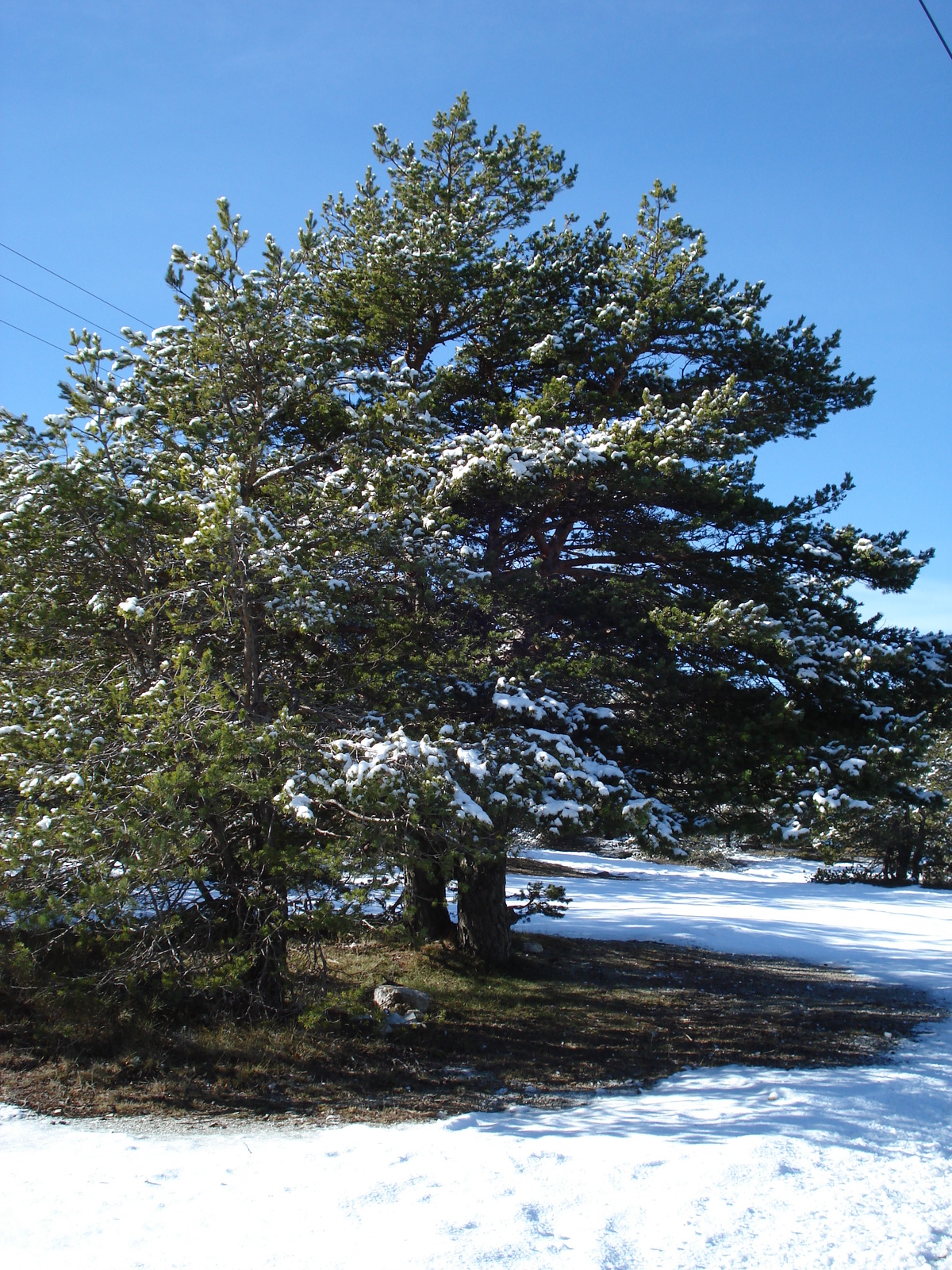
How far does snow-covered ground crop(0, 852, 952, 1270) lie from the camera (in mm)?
3875

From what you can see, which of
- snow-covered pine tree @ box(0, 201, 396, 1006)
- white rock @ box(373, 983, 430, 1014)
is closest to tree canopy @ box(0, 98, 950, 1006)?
snow-covered pine tree @ box(0, 201, 396, 1006)

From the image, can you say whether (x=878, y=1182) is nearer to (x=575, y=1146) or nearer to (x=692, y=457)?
(x=575, y=1146)

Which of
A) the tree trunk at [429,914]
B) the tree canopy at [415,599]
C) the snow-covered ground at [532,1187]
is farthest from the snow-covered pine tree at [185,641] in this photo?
the tree trunk at [429,914]

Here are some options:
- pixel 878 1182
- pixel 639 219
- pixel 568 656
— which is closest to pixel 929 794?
pixel 568 656

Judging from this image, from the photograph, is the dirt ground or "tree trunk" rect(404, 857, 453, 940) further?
"tree trunk" rect(404, 857, 453, 940)

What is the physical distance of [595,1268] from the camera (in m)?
3.78

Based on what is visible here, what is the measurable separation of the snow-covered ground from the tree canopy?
50.2 inches

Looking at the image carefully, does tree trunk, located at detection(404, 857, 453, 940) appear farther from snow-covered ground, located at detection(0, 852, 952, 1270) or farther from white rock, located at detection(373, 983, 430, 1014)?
snow-covered ground, located at detection(0, 852, 952, 1270)

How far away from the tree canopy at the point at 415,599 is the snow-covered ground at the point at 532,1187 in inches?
50.2

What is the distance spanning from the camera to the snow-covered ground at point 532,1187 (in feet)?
12.7

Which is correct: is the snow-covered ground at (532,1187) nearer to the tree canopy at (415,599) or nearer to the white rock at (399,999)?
the tree canopy at (415,599)

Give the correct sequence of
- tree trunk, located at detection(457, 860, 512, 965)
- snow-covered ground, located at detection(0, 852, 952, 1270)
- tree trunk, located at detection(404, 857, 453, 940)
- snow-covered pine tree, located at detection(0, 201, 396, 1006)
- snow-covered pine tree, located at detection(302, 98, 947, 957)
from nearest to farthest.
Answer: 1. snow-covered ground, located at detection(0, 852, 952, 1270)
2. snow-covered pine tree, located at detection(0, 201, 396, 1006)
3. snow-covered pine tree, located at detection(302, 98, 947, 957)
4. tree trunk, located at detection(404, 857, 453, 940)
5. tree trunk, located at detection(457, 860, 512, 965)

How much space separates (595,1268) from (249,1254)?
5.18 ft

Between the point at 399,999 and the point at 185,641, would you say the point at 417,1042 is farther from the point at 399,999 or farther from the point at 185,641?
the point at 185,641
